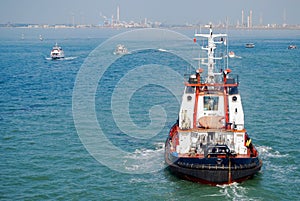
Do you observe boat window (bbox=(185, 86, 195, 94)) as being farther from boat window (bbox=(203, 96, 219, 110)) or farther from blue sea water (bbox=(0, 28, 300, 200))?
blue sea water (bbox=(0, 28, 300, 200))

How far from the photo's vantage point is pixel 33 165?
3591 cm

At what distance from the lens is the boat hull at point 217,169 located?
102 ft

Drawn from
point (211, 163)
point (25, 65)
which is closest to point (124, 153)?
point (211, 163)

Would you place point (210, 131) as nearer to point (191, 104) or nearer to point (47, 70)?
point (191, 104)

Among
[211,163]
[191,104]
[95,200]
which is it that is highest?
[191,104]

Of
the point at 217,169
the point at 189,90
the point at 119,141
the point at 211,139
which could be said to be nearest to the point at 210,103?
the point at 189,90

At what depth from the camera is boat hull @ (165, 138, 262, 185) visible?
3095cm

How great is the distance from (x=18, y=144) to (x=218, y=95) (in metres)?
17.3

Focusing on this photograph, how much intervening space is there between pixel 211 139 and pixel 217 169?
3.39m

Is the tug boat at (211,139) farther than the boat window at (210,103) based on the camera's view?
No

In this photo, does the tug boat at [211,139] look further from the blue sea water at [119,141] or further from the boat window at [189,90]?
the blue sea water at [119,141]

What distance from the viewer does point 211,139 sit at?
3388cm

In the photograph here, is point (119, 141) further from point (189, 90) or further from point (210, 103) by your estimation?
point (210, 103)

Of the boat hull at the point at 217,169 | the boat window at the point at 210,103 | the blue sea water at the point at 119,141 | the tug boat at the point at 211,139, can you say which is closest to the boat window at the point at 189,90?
the tug boat at the point at 211,139
